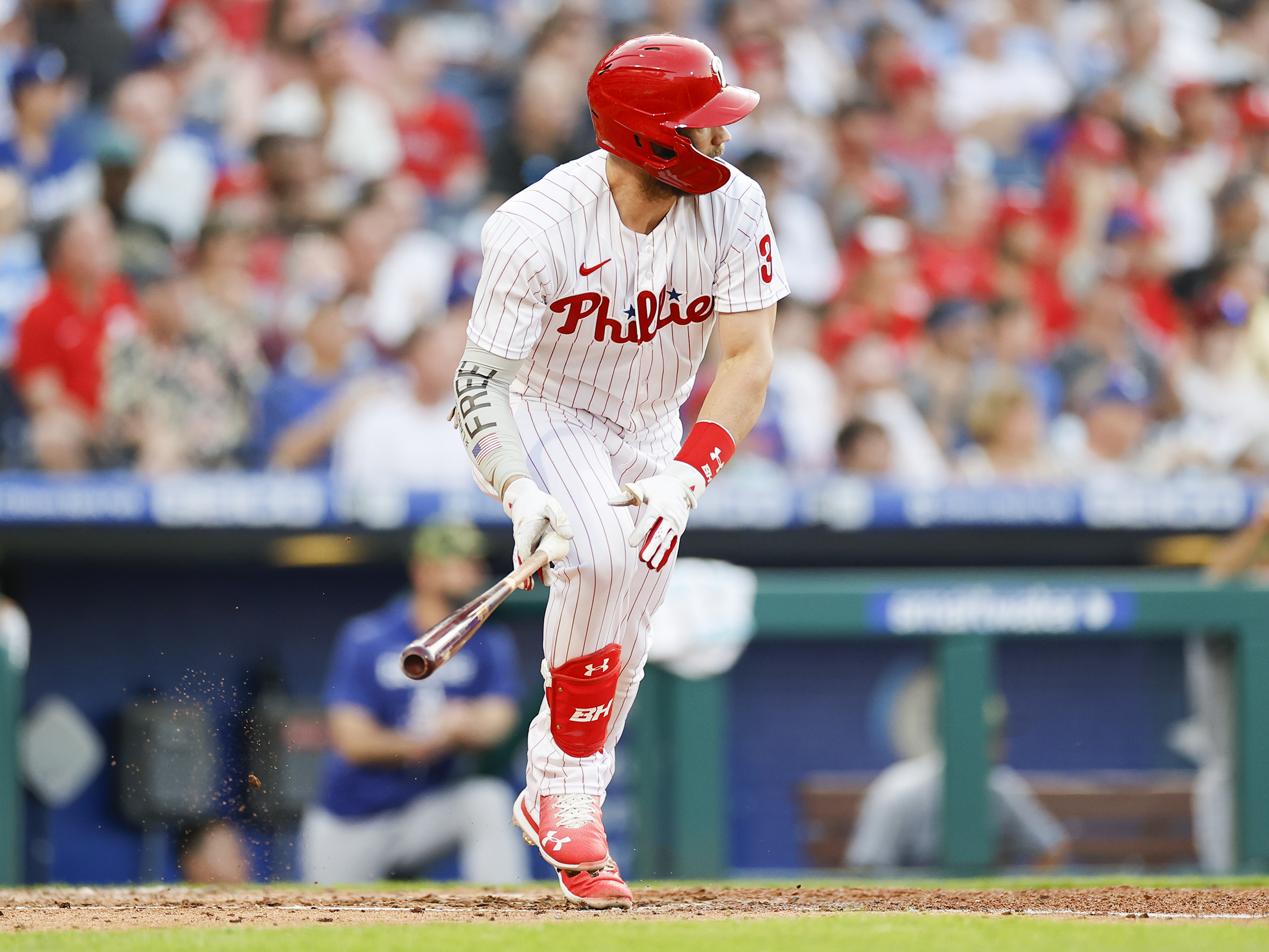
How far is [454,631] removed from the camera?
9.98 ft

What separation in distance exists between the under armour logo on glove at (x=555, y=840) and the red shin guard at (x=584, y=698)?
18 cm

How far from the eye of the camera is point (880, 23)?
10.3 m

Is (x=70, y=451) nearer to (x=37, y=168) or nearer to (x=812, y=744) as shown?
(x=37, y=168)

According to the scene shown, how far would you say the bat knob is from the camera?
2.88 metres

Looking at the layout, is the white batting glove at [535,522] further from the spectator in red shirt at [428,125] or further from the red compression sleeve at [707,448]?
the spectator in red shirt at [428,125]

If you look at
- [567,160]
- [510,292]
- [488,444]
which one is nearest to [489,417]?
[488,444]

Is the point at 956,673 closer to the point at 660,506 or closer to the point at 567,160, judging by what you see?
the point at 660,506

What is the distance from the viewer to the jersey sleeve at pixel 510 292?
11.1 feet

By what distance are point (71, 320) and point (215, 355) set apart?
756 millimetres

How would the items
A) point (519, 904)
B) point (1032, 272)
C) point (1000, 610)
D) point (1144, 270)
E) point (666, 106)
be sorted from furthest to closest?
point (1144, 270), point (1032, 272), point (1000, 610), point (519, 904), point (666, 106)

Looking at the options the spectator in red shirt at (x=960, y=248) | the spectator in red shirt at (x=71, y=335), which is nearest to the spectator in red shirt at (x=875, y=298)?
the spectator in red shirt at (x=960, y=248)

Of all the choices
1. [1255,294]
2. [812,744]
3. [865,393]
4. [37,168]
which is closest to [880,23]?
[1255,294]

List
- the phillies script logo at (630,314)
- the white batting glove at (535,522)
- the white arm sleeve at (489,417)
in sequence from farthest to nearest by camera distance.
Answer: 1. the phillies script logo at (630,314)
2. the white arm sleeve at (489,417)
3. the white batting glove at (535,522)

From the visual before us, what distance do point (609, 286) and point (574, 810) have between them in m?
1.14
